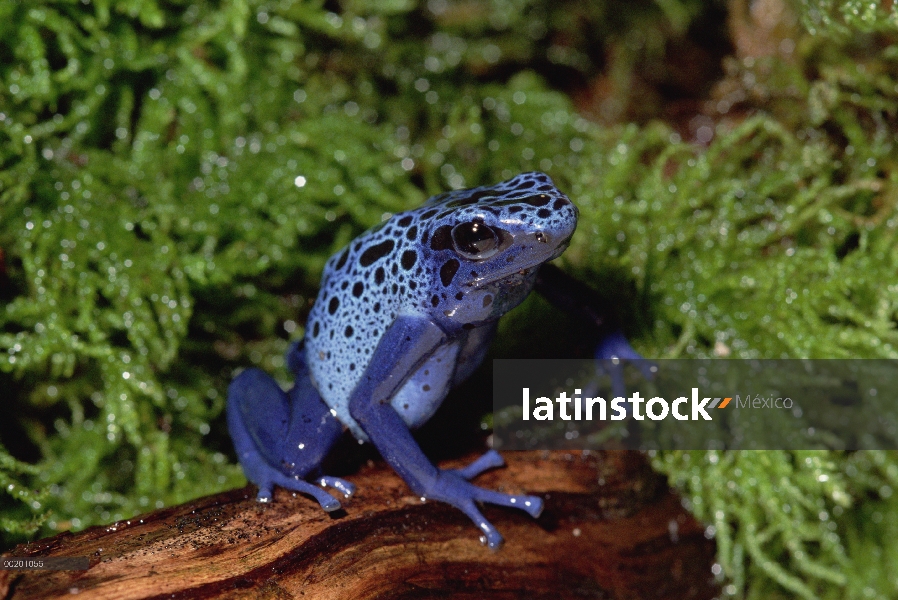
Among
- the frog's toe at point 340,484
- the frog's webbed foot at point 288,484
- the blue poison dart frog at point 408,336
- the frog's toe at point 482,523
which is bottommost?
the frog's toe at point 482,523

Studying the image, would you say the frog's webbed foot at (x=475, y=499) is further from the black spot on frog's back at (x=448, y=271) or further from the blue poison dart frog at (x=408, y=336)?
the black spot on frog's back at (x=448, y=271)

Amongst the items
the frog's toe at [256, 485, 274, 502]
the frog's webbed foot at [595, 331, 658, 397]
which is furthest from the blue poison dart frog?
the frog's webbed foot at [595, 331, 658, 397]

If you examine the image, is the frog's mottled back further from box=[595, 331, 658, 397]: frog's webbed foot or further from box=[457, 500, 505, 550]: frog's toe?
box=[595, 331, 658, 397]: frog's webbed foot

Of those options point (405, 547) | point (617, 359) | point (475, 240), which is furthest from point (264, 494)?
point (617, 359)

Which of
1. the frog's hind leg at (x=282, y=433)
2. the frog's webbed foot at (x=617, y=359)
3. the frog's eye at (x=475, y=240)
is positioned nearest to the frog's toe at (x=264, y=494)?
the frog's hind leg at (x=282, y=433)

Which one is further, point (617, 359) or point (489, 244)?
point (617, 359)

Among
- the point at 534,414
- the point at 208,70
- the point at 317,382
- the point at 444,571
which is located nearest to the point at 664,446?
the point at 534,414

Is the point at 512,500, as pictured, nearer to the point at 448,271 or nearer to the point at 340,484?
the point at 340,484

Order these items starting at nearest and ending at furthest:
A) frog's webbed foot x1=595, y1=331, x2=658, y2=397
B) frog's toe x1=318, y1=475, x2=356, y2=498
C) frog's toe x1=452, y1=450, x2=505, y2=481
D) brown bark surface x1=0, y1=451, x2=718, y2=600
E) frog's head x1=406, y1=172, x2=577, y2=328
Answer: brown bark surface x1=0, y1=451, x2=718, y2=600
frog's head x1=406, y1=172, x2=577, y2=328
frog's toe x1=318, y1=475, x2=356, y2=498
frog's toe x1=452, y1=450, x2=505, y2=481
frog's webbed foot x1=595, y1=331, x2=658, y2=397
